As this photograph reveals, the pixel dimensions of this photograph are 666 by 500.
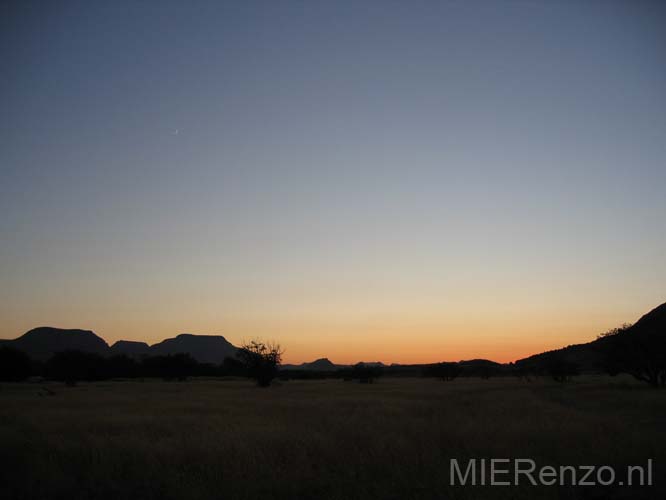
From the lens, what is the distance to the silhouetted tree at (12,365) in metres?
61.2

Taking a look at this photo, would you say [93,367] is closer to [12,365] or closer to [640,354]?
[12,365]

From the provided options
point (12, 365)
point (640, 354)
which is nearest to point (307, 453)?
point (640, 354)

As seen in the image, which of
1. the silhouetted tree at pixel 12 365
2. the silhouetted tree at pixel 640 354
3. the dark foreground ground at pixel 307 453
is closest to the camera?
the dark foreground ground at pixel 307 453

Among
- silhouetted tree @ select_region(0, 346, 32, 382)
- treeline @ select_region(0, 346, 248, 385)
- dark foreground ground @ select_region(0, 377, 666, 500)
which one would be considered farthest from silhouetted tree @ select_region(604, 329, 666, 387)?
Result: silhouetted tree @ select_region(0, 346, 32, 382)

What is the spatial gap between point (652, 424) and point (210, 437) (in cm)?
1529

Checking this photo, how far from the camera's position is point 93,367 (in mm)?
72562

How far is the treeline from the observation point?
6222 centimetres

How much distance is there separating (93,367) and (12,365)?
40.3 feet

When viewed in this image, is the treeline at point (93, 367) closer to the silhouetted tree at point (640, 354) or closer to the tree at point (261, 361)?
the tree at point (261, 361)

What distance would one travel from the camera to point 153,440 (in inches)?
599

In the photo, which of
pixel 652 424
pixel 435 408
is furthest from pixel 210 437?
pixel 652 424

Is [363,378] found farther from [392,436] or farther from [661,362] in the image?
[392,436]

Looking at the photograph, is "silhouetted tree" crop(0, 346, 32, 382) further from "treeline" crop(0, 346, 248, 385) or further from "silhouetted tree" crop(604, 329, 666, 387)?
"silhouetted tree" crop(604, 329, 666, 387)

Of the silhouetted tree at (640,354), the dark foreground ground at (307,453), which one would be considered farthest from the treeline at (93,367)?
the dark foreground ground at (307,453)
